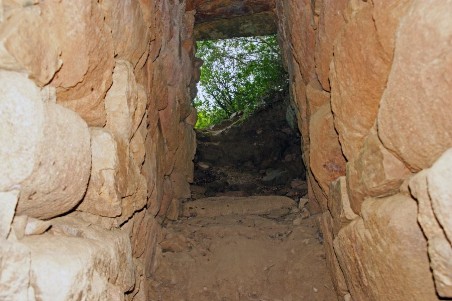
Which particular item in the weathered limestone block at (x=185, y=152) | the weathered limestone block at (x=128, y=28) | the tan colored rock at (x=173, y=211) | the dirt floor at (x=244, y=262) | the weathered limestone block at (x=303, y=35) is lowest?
the dirt floor at (x=244, y=262)

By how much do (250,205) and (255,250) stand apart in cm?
127

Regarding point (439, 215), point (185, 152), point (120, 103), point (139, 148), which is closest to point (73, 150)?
point (120, 103)

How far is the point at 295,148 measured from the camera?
741 cm

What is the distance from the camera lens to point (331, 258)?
274 centimetres

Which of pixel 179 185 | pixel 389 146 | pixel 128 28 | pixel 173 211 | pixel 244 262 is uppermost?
pixel 128 28

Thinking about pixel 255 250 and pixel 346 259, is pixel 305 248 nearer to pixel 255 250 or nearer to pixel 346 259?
pixel 255 250

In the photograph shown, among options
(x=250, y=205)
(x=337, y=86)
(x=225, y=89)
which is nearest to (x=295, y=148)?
(x=225, y=89)

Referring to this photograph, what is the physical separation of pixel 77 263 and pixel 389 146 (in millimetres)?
1262

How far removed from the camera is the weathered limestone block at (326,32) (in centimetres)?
237

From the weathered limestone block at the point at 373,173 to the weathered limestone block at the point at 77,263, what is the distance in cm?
117

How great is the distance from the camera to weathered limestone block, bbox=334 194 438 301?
1.57 metres

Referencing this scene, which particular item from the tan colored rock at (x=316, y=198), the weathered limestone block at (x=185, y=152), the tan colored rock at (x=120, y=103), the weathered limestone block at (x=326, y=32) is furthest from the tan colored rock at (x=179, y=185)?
the tan colored rock at (x=120, y=103)

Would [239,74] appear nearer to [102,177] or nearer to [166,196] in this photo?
[166,196]

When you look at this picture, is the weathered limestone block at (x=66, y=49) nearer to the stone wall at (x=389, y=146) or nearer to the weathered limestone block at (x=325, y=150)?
the stone wall at (x=389, y=146)
